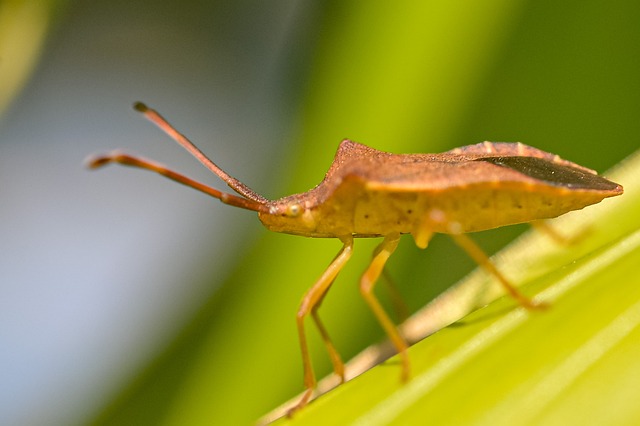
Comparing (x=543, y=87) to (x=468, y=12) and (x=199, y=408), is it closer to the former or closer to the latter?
(x=468, y=12)

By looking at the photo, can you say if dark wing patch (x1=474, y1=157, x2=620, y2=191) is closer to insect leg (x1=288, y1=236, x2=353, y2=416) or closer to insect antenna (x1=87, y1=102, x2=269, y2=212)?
insect leg (x1=288, y1=236, x2=353, y2=416)

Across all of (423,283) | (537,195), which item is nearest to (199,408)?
(423,283)

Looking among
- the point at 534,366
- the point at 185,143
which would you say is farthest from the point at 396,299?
the point at 534,366

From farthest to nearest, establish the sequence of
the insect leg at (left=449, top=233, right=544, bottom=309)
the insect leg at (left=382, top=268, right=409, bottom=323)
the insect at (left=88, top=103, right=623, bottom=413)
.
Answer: the insect leg at (left=382, top=268, right=409, bottom=323)
the insect at (left=88, top=103, right=623, bottom=413)
the insect leg at (left=449, top=233, right=544, bottom=309)

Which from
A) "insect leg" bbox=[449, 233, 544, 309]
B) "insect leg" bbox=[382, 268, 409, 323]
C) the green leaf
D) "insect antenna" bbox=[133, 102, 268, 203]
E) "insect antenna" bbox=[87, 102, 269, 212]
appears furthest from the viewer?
"insect leg" bbox=[382, 268, 409, 323]

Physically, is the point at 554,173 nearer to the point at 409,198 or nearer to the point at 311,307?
the point at 409,198

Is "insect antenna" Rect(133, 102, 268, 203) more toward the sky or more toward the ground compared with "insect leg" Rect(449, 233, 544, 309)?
more toward the sky

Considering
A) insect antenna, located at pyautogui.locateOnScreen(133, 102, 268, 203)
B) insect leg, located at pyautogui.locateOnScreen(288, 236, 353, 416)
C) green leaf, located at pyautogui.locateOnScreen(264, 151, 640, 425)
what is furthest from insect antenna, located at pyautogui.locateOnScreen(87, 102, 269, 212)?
green leaf, located at pyautogui.locateOnScreen(264, 151, 640, 425)

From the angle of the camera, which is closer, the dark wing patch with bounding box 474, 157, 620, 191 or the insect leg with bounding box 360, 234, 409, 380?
the insect leg with bounding box 360, 234, 409, 380
